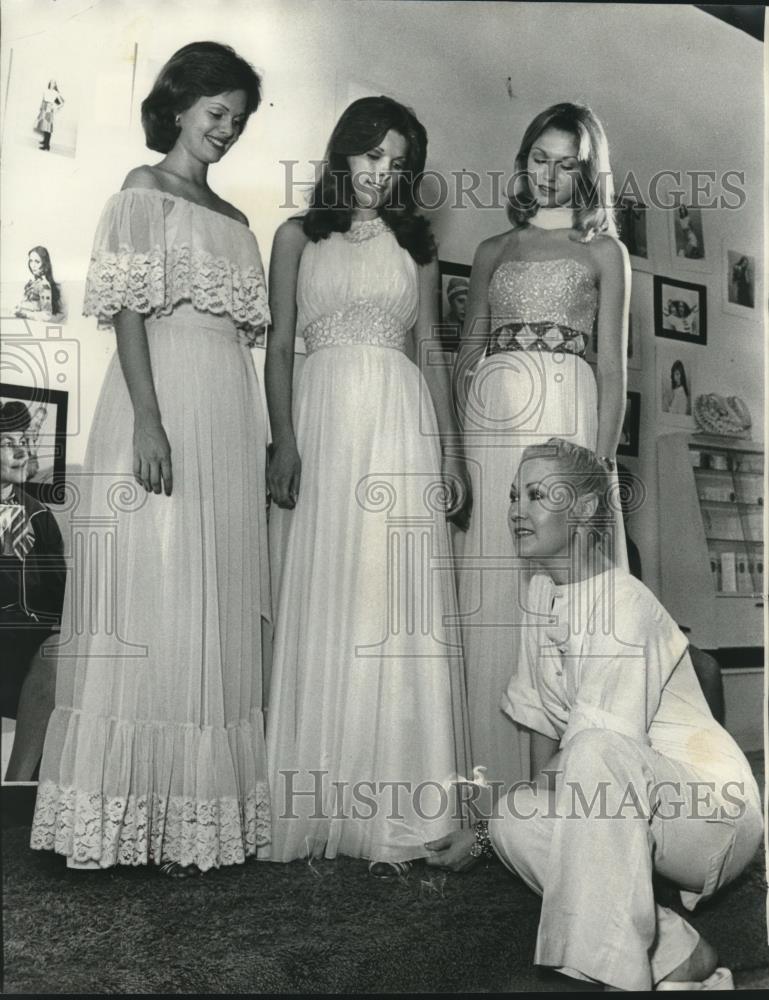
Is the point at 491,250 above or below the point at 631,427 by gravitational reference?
above

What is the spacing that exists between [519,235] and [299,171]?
1.99ft

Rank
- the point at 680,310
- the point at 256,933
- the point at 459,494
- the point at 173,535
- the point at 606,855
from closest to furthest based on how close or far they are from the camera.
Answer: the point at 606,855, the point at 256,933, the point at 173,535, the point at 459,494, the point at 680,310

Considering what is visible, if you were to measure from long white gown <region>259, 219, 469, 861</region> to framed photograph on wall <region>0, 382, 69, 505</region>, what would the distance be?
0.57 m

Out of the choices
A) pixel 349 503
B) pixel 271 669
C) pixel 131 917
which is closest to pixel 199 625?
pixel 271 669

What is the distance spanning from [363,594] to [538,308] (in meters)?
0.88

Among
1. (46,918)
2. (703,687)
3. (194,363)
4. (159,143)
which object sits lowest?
(46,918)

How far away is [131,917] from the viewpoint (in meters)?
2.74

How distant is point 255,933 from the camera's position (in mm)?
2744

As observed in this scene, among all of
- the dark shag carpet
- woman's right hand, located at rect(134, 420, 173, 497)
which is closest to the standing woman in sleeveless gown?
the dark shag carpet

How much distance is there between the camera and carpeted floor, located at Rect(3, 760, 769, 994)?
2.72 meters

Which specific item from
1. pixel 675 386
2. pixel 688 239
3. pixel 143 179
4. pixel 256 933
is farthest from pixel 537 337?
pixel 256 933

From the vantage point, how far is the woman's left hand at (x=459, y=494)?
9.72 ft

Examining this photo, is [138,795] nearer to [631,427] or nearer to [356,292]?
[356,292]

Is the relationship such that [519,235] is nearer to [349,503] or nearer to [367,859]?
[349,503]
